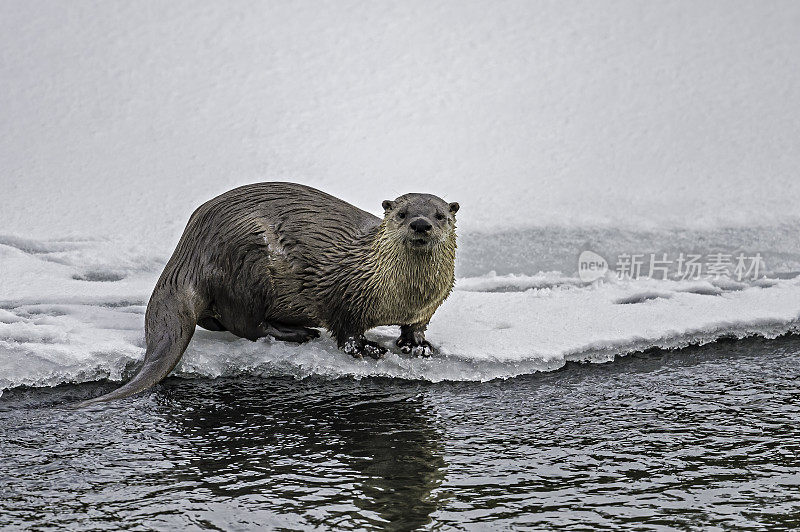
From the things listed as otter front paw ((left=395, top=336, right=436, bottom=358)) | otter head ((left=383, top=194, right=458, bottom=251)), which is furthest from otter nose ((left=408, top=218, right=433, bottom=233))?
otter front paw ((left=395, top=336, right=436, bottom=358))

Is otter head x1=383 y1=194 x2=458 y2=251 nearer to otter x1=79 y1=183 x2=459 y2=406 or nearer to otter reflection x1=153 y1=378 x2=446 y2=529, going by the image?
otter x1=79 y1=183 x2=459 y2=406

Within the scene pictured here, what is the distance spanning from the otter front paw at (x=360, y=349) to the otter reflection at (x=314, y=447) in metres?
0.14

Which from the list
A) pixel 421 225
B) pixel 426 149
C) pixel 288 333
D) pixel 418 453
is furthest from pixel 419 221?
pixel 426 149

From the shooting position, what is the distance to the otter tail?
124 inches

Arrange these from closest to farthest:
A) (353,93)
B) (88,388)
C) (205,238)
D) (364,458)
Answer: (364,458) < (88,388) < (205,238) < (353,93)

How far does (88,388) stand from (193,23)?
434 centimetres

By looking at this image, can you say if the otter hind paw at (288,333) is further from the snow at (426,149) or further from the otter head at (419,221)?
the otter head at (419,221)

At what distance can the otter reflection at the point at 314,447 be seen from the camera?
95.0 inches

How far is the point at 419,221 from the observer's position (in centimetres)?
325

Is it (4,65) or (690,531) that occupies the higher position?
(4,65)

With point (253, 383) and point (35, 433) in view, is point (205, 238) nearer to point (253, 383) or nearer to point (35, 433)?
point (253, 383)

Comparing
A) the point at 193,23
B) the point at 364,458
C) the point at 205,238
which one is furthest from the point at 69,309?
the point at 193,23

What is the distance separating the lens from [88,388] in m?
3.25

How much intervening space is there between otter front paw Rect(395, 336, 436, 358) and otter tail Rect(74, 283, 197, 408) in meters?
0.69
